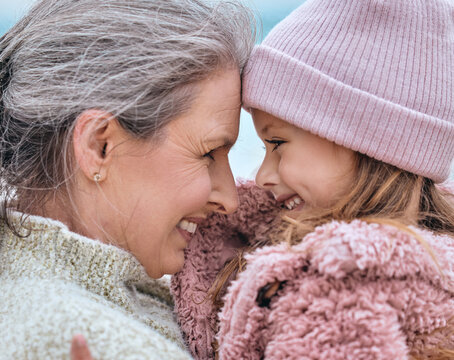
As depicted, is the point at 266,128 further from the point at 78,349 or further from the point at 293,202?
the point at 78,349

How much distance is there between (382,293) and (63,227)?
2.78 feet

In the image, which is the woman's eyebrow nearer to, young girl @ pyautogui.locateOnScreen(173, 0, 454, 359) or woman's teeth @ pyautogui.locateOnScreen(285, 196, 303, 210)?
young girl @ pyautogui.locateOnScreen(173, 0, 454, 359)

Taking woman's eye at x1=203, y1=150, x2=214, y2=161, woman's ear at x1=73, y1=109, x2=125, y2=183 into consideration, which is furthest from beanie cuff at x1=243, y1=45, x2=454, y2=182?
woman's ear at x1=73, y1=109, x2=125, y2=183

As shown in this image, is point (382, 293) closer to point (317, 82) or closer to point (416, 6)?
point (317, 82)

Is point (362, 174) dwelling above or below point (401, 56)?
below

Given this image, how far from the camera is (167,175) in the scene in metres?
1.53

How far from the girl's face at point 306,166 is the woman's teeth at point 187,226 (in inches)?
11.8

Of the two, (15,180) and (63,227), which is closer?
(63,227)

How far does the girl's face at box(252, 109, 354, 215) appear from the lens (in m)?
1.55

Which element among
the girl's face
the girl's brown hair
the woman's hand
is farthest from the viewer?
the girl's face

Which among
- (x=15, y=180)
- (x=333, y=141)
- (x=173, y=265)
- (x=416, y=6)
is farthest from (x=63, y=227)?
(x=416, y=6)

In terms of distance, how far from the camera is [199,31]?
1.56 m

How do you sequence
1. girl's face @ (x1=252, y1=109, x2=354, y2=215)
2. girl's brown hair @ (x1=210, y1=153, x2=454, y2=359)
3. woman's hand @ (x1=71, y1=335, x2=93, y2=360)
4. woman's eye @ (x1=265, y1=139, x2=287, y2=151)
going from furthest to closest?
woman's eye @ (x1=265, y1=139, x2=287, y2=151) < girl's face @ (x1=252, y1=109, x2=354, y2=215) < girl's brown hair @ (x1=210, y1=153, x2=454, y2=359) < woman's hand @ (x1=71, y1=335, x2=93, y2=360)

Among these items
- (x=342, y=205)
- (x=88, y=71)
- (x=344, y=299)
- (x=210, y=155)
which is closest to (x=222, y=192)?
(x=210, y=155)
